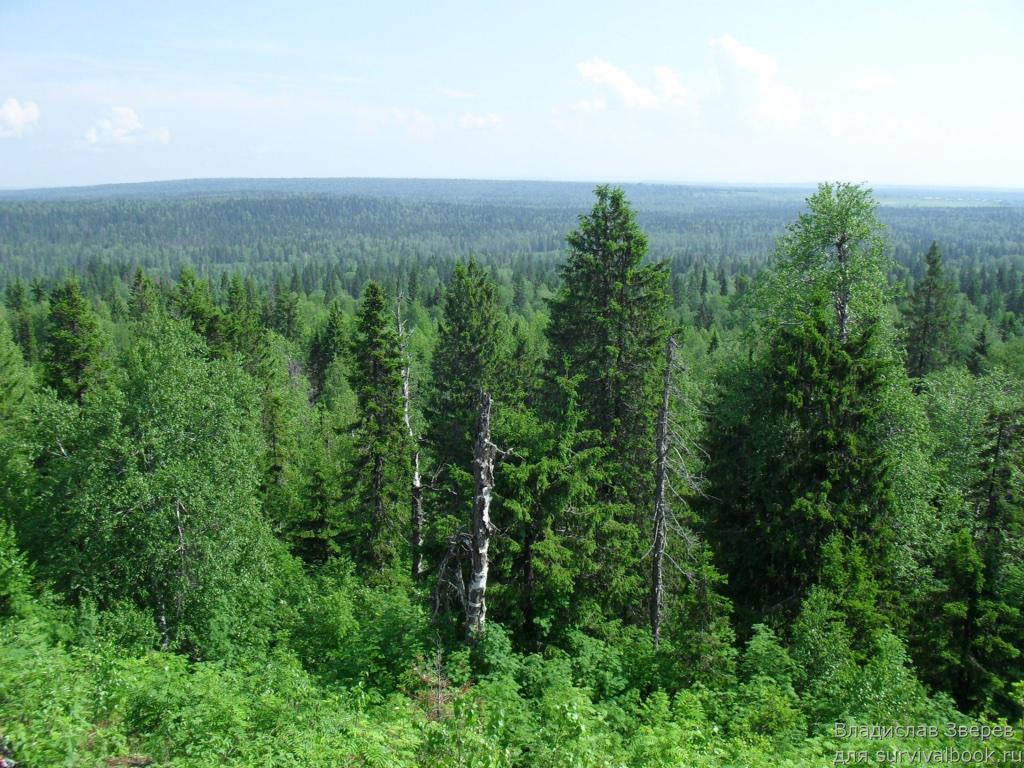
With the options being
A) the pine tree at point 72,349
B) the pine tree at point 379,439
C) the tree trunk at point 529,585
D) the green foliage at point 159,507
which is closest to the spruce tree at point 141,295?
the pine tree at point 72,349

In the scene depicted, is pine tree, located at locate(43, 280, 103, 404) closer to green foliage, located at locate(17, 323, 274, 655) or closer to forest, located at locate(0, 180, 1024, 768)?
forest, located at locate(0, 180, 1024, 768)

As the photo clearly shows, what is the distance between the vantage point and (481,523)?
1326 centimetres

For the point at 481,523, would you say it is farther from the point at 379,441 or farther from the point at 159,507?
the point at 379,441

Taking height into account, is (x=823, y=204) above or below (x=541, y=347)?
above

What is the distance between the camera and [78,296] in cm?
3219

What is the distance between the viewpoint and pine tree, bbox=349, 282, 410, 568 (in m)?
24.3

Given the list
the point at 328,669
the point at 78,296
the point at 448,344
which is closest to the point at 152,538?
the point at 328,669

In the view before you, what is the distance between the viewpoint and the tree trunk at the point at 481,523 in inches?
512

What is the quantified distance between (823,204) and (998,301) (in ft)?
318

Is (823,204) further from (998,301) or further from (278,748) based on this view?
(998,301)

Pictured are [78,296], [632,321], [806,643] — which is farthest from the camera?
[78,296]

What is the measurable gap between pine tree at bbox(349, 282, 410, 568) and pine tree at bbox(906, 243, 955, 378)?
38.4m

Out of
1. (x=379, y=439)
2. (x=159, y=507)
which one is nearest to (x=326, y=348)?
(x=379, y=439)

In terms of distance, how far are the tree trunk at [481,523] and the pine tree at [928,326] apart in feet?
142
